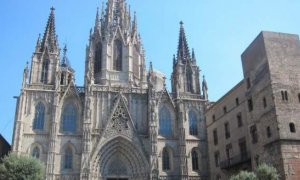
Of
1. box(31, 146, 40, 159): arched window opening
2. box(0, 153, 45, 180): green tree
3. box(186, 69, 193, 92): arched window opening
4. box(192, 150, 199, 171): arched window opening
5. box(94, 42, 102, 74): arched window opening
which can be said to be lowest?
box(0, 153, 45, 180): green tree

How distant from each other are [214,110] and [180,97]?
506 centimetres

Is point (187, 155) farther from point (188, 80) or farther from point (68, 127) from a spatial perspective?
point (68, 127)

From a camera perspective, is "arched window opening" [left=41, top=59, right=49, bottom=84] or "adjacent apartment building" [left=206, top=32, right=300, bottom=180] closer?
"adjacent apartment building" [left=206, top=32, right=300, bottom=180]

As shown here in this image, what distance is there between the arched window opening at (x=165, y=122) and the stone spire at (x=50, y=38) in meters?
16.7

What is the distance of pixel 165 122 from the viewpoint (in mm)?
47156

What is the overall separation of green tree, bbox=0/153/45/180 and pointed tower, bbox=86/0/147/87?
1648 centimetres

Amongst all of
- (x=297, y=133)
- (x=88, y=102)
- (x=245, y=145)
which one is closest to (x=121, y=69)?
(x=88, y=102)

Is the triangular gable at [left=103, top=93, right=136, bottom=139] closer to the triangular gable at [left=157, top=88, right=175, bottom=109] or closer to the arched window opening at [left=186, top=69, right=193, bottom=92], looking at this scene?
the triangular gable at [left=157, top=88, right=175, bottom=109]

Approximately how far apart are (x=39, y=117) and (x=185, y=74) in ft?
66.4

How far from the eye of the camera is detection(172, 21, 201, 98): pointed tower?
49775 millimetres

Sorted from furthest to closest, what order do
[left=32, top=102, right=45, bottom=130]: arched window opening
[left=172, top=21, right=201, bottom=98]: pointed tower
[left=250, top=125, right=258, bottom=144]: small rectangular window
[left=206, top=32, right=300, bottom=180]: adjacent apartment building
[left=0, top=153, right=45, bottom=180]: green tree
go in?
[left=172, top=21, right=201, bottom=98]: pointed tower → [left=32, top=102, right=45, bottom=130]: arched window opening → [left=250, top=125, right=258, bottom=144]: small rectangular window → [left=0, top=153, right=45, bottom=180]: green tree → [left=206, top=32, right=300, bottom=180]: adjacent apartment building

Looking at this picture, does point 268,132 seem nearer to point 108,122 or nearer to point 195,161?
point 195,161

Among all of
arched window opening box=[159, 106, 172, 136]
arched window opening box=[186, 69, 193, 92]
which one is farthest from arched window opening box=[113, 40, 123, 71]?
arched window opening box=[186, 69, 193, 92]

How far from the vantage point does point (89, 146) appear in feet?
140
